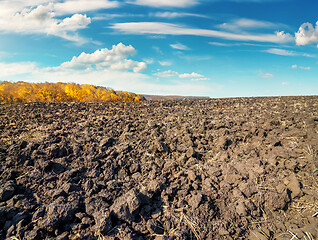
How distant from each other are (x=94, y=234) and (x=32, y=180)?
1803 millimetres

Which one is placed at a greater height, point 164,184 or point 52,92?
point 52,92

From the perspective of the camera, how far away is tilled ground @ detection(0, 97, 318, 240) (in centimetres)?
262

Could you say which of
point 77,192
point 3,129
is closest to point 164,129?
point 77,192

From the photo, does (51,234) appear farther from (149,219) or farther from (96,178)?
(149,219)

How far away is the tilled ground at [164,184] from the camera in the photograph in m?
2.62

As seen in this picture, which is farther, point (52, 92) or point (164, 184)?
point (52, 92)

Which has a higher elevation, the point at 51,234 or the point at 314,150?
the point at 314,150

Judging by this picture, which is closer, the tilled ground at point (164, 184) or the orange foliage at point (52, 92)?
the tilled ground at point (164, 184)

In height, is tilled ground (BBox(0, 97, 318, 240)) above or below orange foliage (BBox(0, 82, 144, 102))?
below

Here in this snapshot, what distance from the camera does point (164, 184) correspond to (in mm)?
3297

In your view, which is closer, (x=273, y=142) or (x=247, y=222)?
(x=247, y=222)

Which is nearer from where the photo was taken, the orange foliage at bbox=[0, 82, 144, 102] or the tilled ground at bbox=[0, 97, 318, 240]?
the tilled ground at bbox=[0, 97, 318, 240]

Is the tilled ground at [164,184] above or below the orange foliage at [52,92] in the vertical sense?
below

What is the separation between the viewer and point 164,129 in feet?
18.1
